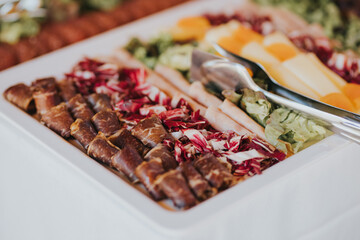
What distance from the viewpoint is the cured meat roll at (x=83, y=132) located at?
1338 mm

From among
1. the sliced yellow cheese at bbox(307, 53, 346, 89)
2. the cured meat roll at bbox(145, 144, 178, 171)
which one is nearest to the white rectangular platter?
the cured meat roll at bbox(145, 144, 178, 171)

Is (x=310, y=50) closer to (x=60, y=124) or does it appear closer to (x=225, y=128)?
(x=225, y=128)

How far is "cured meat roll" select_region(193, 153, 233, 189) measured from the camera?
1137 millimetres

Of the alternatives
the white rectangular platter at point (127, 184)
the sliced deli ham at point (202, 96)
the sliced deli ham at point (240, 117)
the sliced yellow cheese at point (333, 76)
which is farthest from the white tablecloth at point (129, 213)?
the sliced deli ham at point (202, 96)

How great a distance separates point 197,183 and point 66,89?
0.79 m

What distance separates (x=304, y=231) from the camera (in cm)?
133

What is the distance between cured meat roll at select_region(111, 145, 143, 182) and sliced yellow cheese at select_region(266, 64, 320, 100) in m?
0.71

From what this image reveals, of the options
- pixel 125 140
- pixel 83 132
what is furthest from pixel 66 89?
pixel 125 140

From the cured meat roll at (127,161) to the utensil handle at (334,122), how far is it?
58cm

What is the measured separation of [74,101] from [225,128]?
1.92 ft

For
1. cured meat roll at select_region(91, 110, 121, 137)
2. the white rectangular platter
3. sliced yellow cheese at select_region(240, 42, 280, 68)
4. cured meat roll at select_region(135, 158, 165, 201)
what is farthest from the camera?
sliced yellow cheese at select_region(240, 42, 280, 68)

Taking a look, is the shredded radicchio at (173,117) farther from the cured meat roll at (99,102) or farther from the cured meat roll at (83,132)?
the cured meat roll at (83,132)

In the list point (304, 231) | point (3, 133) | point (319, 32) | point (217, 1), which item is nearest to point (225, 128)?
point (304, 231)

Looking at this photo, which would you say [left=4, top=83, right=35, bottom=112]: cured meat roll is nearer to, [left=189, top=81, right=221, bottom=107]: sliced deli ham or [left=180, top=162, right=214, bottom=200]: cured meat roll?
[left=189, top=81, right=221, bottom=107]: sliced deli ham
